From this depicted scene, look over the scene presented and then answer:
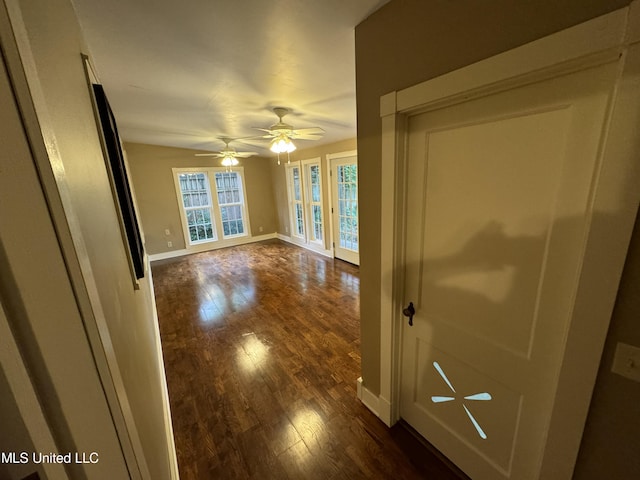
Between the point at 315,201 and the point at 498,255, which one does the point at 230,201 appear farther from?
the point at 498,255

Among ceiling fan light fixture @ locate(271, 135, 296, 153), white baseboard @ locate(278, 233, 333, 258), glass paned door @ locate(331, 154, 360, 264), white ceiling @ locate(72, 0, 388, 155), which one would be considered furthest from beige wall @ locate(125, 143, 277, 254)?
ceiling fan light fixture @ locate(271, 135, 296, 153)

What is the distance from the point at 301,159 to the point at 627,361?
5.50 meters

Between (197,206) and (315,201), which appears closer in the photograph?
(315,201)

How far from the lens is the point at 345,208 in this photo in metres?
4.84

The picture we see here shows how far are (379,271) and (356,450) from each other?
3.71 feet

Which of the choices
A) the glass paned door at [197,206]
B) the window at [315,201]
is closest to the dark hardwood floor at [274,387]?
the window at [315,201]

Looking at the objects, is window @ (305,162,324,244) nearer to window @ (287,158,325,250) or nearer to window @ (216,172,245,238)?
window @ (287,158,325,250)

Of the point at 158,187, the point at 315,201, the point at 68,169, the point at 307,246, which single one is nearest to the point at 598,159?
the point at 68,169

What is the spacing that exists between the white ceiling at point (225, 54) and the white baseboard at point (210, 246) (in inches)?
140

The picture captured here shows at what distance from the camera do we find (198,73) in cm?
183

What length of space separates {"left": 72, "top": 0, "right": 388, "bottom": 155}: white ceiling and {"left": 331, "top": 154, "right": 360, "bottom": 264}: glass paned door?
1.76m

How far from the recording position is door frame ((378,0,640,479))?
693mm

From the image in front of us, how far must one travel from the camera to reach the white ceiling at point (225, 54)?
119 centimetres

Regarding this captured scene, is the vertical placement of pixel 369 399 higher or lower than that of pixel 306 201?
lower
